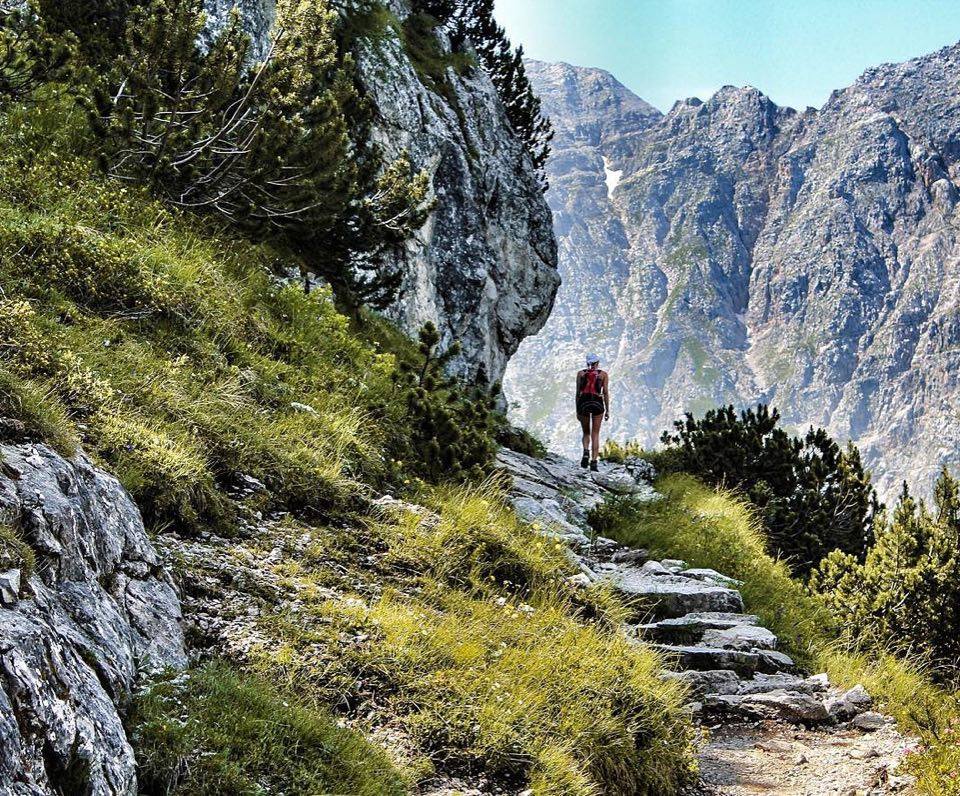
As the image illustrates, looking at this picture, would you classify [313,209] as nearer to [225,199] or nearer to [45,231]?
[225,199]

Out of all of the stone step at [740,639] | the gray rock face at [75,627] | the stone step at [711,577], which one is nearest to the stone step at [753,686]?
the stone step at [740,639]

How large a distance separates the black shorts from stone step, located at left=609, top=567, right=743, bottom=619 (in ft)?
22.3

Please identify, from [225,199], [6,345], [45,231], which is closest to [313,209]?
[225,199]

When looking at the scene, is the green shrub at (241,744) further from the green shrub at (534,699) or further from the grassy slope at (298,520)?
the green shrub at (534,699)

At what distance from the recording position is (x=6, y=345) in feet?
17.0

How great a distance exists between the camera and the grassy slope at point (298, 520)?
A: 168 inches

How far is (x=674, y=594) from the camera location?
30.7 ft

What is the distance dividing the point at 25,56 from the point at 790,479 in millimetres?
14834

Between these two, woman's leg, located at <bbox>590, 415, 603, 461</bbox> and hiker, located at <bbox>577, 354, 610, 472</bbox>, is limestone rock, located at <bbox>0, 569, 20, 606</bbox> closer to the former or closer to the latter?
→ woman's leg, located at <bbox>590, 415, 603, 461</bbox>

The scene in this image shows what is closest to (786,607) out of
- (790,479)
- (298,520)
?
(790,479)

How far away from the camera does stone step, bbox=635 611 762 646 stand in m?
8.81

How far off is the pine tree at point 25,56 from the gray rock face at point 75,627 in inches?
238

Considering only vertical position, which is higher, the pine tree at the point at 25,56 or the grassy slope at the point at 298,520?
the pine tree at the point at 25,56

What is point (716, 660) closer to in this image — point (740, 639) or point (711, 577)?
point (740, 639)
